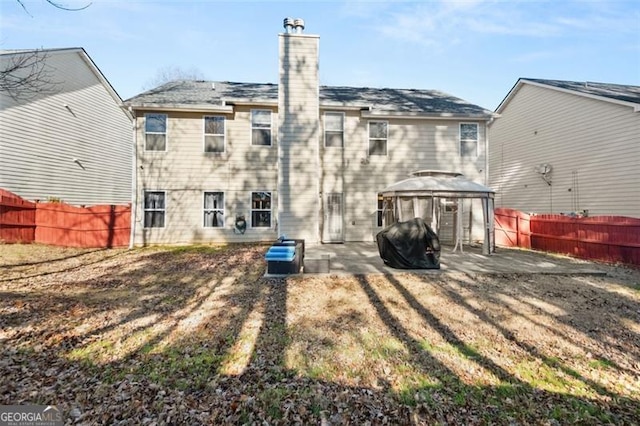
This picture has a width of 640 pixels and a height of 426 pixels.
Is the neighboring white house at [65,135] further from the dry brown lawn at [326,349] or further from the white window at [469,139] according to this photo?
the white window at [469,139]

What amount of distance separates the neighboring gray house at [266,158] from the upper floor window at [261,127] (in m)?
0.04

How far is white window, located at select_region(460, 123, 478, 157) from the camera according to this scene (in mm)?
13055

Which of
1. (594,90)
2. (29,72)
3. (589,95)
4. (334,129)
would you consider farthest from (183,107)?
(594,90)

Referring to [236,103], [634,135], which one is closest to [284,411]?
[236,103]

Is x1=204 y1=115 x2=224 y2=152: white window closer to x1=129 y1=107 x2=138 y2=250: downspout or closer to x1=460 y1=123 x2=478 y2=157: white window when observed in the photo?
x1=129 y1=107 x2=138 y2=250: downspout

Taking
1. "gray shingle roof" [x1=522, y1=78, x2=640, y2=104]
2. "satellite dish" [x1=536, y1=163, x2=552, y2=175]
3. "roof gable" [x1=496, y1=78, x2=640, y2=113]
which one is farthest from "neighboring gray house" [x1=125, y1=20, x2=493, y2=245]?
"gray shingle roof" [x1=522, y1=78, x2=640, y2=104]

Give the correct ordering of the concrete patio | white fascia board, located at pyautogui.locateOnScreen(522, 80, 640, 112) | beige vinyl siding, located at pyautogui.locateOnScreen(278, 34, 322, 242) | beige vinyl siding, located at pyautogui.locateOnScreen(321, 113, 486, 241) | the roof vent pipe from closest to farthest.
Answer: the concrete patio < white fascia board, located at pyautogui.locateOnScreen(522, 80, 640, 112) < beige vinyl siding, located at pyautogui.locateOnScreen(278, 34, 322, 242) < the roof vent pipe < beige vinyl siding, located at pyautogui.locateOnScreen(321, 113, 486, 241)

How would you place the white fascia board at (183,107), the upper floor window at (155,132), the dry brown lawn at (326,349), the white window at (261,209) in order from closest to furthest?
the dry brown lawn at (326,349), the white fascia board at (183,107), the upper floor window at (155,132), the white window at (261,209)

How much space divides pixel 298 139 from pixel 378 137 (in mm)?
3922

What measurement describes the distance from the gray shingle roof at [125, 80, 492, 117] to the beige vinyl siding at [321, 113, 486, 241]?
588 mm

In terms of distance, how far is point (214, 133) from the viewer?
12.3m

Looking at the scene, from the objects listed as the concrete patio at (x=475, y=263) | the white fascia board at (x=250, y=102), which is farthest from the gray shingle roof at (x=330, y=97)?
the concrete patio at (x=475, y=263)

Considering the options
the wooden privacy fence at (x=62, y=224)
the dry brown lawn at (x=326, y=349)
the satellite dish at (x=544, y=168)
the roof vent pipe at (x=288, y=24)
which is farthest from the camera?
the satellite dish at (x=544, y=168)

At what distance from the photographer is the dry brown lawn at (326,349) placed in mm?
2902
